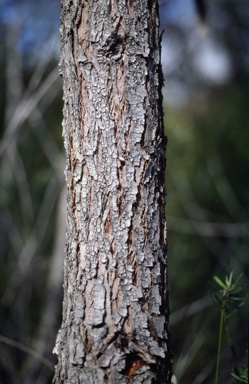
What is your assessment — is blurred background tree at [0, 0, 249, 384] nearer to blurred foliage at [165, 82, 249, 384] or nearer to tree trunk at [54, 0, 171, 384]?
blurred foliage at [165, 82, 249, 384]

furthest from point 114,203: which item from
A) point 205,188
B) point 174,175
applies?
point 205,188

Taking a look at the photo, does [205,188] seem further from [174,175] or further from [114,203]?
[114,203]

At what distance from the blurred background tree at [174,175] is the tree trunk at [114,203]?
1.26m

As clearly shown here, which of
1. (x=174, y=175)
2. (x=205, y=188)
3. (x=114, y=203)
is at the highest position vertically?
(x=205, y=188)

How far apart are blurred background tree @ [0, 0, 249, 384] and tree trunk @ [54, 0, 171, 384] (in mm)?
1265

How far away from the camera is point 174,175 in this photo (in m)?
5.05

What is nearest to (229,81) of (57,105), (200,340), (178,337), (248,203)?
(248,203)

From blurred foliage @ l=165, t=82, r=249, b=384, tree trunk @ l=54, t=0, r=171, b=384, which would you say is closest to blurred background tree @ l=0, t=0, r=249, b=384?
blurred foliage @ l=165, t=82, r=249, b=384

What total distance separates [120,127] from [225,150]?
4.57m

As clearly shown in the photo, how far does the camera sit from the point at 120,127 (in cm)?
129

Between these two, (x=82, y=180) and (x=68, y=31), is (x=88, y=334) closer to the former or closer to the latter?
(x=82, y=180)

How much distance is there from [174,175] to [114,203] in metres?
3.81

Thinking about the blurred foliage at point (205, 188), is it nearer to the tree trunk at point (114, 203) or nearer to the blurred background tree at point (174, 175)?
the blurred background tree at point (174, 175)

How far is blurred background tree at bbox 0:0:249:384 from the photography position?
346 cm
